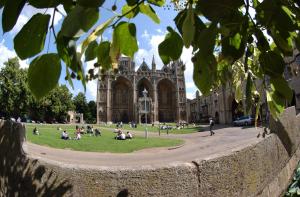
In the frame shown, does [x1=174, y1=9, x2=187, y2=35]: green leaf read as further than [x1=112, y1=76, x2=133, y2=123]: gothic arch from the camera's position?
No

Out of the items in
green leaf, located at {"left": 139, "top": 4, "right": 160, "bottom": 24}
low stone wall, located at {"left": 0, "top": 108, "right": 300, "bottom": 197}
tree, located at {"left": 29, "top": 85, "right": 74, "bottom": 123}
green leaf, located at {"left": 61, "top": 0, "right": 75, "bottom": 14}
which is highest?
tree, located at {"left": 29, "top": 85, "right": 74, "bottom": 123}

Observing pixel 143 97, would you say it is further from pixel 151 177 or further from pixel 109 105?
pixel 151 177

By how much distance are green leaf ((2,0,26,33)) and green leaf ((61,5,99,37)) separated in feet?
0.45

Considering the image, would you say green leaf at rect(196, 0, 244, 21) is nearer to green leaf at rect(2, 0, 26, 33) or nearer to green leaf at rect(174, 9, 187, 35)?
green leaf at rect(174, 9, 187, 35)

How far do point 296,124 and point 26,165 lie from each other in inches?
129

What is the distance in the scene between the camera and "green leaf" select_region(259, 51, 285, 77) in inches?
49.5

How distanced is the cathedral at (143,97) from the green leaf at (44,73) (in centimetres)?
7832

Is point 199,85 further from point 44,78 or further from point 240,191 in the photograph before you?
point 240,191

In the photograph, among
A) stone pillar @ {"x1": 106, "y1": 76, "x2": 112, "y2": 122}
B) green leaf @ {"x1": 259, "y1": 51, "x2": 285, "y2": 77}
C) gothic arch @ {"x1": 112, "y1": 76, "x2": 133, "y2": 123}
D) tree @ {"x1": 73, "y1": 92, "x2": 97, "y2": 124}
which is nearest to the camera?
green leaf @ {"x1": 259, "y1": 51, "x2": 285, "y2": 77}

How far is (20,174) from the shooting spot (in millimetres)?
2730

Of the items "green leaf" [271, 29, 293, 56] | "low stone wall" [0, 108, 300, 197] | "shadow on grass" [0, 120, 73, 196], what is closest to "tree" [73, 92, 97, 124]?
"shadow on grass" [0, 120, 73, 196]

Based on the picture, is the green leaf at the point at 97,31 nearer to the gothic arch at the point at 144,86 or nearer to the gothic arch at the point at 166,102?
the gothic arch at the point at 144,86

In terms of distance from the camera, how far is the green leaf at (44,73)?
103 centimetres

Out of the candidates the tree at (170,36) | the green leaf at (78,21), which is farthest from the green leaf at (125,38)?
the green leaf at (78,21)
